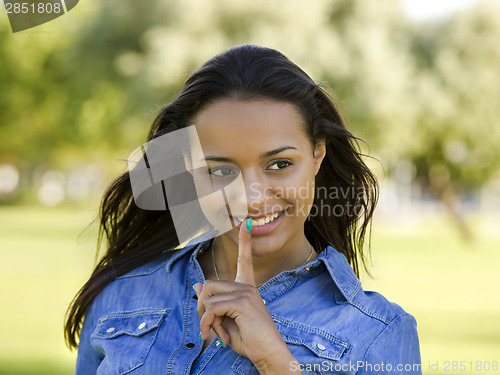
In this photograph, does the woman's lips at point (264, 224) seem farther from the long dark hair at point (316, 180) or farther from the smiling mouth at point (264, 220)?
the long dark hair at point (316, 180)

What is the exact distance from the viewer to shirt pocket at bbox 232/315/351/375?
6.10ft

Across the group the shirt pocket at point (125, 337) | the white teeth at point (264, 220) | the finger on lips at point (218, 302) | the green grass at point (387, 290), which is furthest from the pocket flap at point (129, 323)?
the green grass at point (387, 290)

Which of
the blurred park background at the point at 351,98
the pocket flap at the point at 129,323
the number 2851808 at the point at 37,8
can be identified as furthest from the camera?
the blurred park background at the point at 351,98

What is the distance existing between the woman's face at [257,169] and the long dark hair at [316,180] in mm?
66

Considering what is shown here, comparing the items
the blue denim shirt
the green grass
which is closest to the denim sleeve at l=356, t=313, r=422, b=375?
the blue denim shirt

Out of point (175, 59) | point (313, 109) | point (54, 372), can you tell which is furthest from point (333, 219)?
point (175, 59)

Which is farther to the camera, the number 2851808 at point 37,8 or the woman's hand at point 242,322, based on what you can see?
the number 2851808 at point 37,8

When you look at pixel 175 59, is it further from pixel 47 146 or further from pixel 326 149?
pixel 47 146

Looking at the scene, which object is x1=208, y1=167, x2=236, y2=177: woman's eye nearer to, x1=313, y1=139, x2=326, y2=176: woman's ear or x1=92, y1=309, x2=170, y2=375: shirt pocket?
x1=313, y1=139, x2=326, y2=176: woman's ear

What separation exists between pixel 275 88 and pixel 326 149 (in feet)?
1.23

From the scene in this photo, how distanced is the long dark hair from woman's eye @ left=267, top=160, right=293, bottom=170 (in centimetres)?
20

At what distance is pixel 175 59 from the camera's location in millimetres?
14758

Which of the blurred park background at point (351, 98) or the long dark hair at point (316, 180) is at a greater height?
the blurred park background at point (351, 98)

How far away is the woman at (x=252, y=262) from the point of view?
73.2 inches
